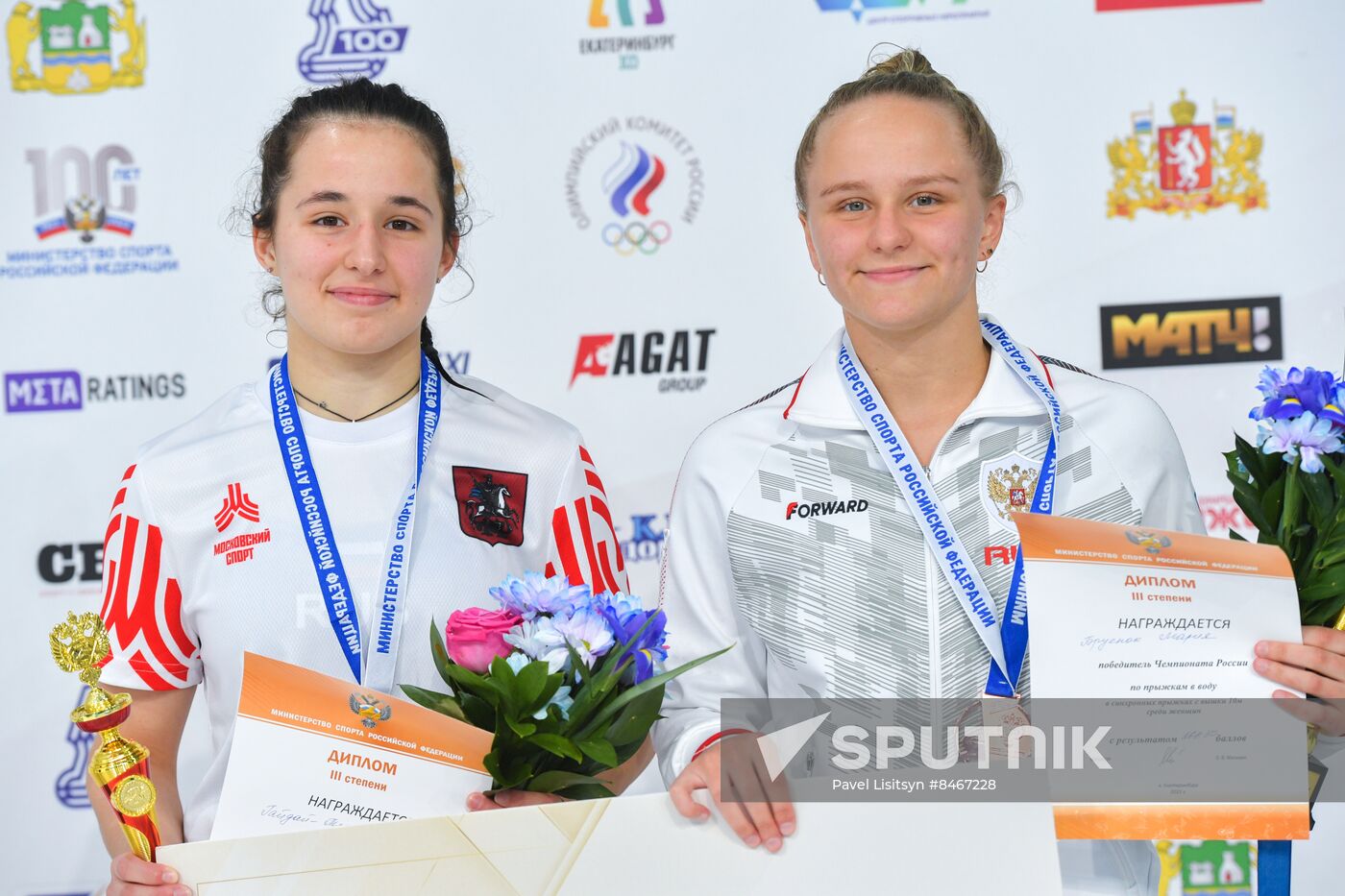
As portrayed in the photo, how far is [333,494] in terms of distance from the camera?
80.9 inches

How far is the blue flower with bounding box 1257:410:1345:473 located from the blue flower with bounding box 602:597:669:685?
842mm

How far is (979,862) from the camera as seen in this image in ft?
4.72

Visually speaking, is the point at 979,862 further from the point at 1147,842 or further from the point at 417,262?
the point at 417,262

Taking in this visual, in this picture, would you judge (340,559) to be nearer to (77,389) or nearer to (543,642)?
(543,642)

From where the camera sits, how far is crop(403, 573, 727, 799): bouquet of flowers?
1532 millimetres

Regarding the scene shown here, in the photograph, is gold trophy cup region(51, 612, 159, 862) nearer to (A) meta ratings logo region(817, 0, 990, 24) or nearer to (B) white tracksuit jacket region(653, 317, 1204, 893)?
(B) white tracksuit jacket region(653, 317, 1204, 893)

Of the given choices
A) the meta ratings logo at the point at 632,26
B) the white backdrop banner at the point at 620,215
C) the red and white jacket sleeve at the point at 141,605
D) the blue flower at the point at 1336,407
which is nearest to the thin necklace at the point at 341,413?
the red and white jacket sleeve at the point at 141,605

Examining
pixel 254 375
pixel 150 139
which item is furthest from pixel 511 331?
pixel 150 139

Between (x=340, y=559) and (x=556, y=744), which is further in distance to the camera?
(x=340, y=559)

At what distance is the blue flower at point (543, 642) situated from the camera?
1531 mm

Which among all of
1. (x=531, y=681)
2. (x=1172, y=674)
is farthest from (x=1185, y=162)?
(x=531, y=681)

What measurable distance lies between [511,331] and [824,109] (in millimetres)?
1670

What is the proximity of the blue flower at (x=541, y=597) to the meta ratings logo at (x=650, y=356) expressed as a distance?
6.23ft

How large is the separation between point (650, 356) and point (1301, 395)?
210 centimetres
